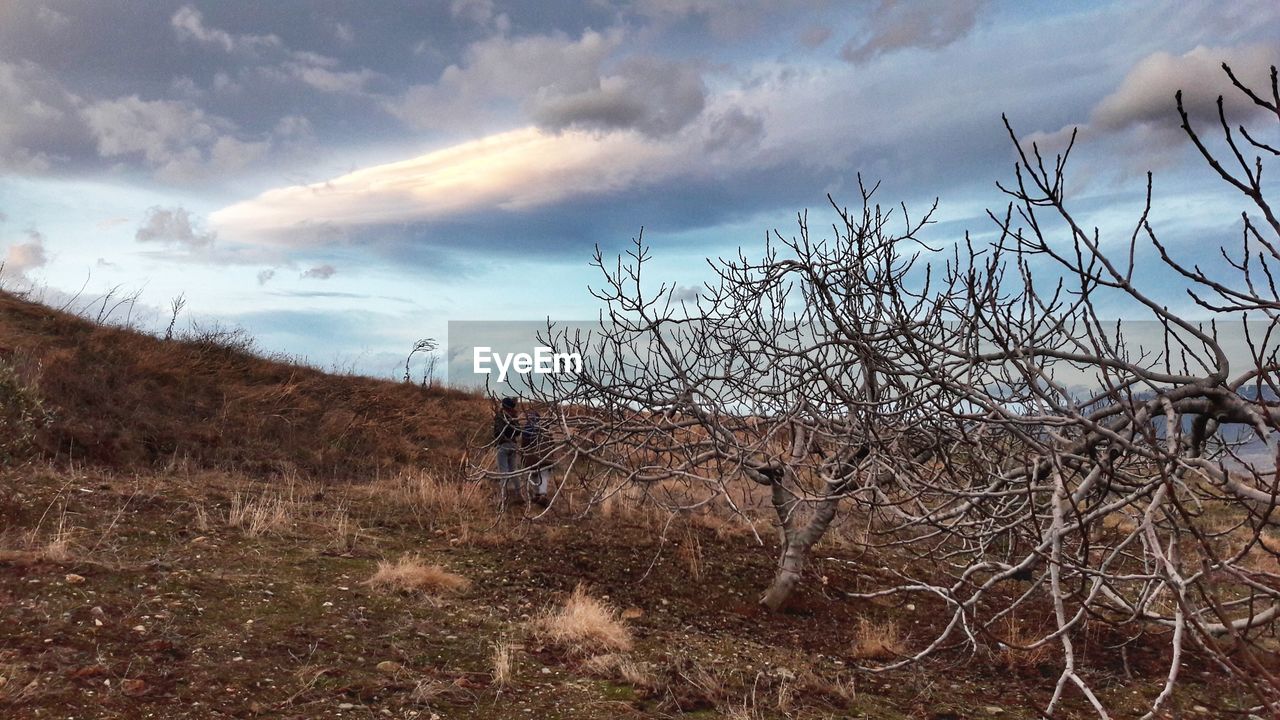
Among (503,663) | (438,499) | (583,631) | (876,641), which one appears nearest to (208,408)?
(438,499)

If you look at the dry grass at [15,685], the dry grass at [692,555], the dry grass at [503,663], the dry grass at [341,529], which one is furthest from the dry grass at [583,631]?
the dry grass at [15,685]

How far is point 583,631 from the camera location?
5.63 meters

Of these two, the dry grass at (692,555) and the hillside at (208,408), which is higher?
the hillside at (208,408)

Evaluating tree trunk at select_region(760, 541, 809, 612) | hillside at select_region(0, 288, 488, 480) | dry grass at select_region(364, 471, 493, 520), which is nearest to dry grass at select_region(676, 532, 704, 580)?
tree trunk at select_region(760, 541, 809, 612)

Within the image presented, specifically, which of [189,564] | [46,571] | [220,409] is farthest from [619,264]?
[220,409]

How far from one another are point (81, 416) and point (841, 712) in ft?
39.9

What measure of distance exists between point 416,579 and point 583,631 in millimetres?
1619

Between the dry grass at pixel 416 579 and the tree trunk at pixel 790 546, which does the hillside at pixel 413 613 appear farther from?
the tree trunk at pixel 790 546

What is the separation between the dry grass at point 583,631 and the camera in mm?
5492

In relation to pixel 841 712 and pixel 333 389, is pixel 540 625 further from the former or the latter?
pixel 333 389

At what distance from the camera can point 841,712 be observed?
4859 mm

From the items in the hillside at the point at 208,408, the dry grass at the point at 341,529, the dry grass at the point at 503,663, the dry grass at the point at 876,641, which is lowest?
the dry grass at the point at 876,641

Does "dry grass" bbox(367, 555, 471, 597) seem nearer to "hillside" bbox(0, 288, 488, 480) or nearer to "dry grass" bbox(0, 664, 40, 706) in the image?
"dry grass" bbox(0, 664, 40, 706)

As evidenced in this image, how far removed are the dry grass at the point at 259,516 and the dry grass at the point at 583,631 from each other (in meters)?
3.07
